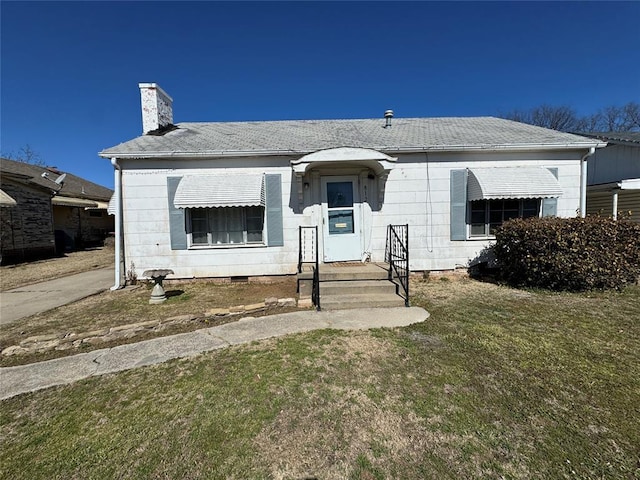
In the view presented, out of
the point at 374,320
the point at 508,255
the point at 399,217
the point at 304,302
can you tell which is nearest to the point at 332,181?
the point at 399,217

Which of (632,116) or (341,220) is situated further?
(632,116)

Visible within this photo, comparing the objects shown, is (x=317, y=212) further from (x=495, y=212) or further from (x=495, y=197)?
(x=495, y=212)

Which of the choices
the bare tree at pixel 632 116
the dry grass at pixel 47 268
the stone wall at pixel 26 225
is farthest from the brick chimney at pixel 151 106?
the bare tree at pixel 632 116

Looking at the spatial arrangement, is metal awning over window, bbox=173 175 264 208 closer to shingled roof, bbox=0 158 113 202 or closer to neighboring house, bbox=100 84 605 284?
neighboring house, bbox=100 84 605 284

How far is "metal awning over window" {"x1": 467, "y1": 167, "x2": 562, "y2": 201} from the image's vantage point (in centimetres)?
672

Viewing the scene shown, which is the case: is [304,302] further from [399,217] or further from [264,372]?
[399,217]

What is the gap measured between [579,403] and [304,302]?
373 cm

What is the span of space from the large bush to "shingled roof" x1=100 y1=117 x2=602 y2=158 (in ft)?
7.43

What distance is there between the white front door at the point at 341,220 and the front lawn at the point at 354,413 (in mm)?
3608

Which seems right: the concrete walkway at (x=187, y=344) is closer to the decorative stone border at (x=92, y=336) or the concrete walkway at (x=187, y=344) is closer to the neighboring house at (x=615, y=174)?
the decorative stone border at (x=92, y=336)

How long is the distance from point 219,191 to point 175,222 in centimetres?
142

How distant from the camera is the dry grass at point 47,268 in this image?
347 inches

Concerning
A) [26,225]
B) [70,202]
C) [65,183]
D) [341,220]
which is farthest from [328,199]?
[65,183]

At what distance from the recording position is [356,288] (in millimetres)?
5617
